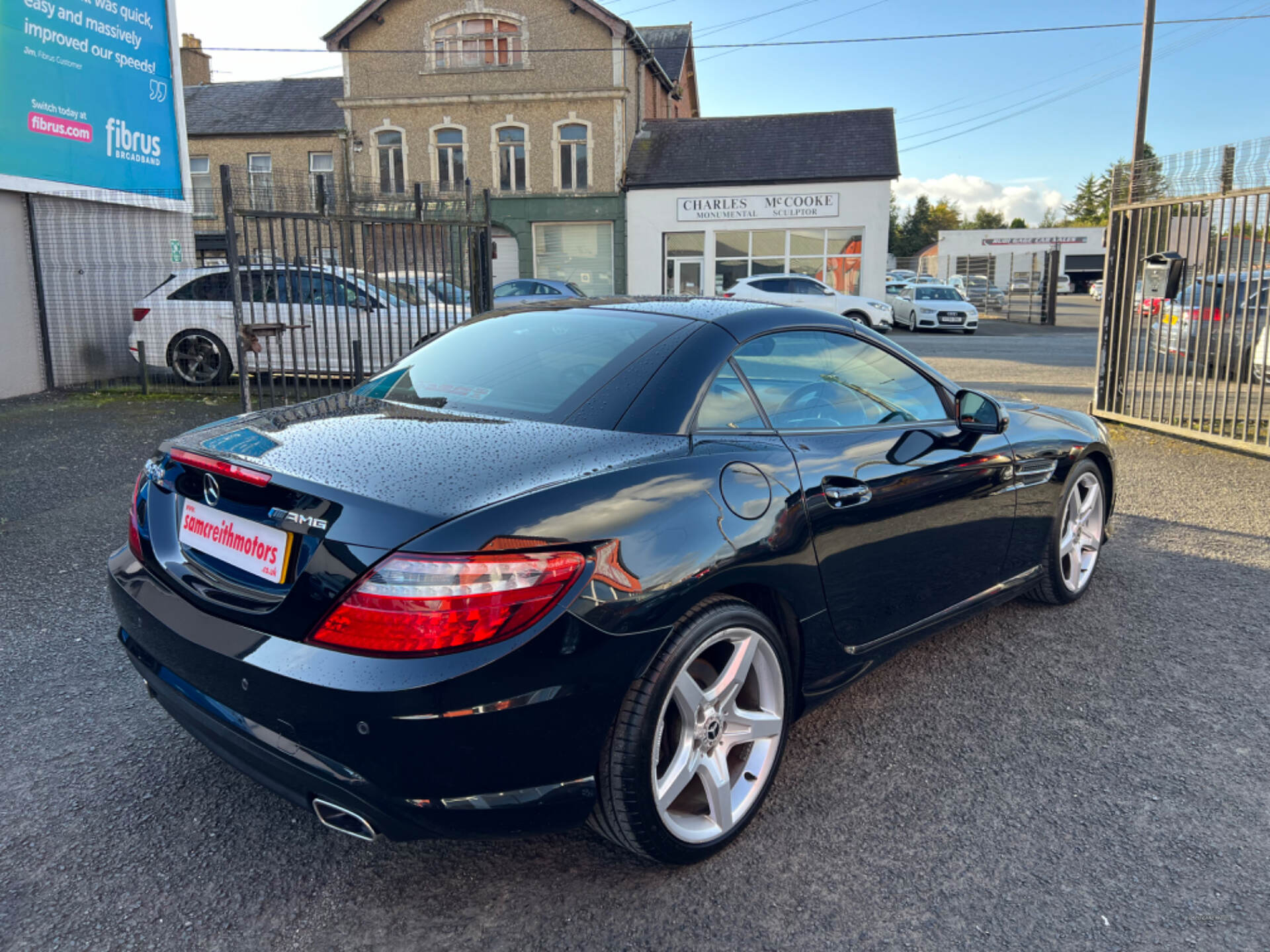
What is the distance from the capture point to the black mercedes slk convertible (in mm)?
1974

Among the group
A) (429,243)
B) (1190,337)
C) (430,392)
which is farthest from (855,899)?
(429,243)

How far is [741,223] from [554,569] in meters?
28.2

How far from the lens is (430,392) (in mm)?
2967

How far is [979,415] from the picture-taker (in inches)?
136

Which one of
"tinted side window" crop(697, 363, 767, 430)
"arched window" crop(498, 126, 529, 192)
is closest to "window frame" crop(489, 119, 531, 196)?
"arched window" crop(498, 126, 529, 192)

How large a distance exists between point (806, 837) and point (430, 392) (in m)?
1.78

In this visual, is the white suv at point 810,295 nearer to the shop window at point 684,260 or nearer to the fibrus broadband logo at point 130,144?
the shop window at point 684,260

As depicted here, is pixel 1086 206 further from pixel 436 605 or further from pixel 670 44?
pixel 436 605

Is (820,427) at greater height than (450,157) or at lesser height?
lesser

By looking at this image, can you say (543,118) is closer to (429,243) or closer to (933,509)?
(429,243)

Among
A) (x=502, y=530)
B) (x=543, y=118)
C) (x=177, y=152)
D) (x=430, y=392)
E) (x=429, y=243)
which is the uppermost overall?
(x=543, y=118)

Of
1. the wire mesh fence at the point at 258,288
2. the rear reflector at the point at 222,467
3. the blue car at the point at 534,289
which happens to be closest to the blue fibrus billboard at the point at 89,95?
the wire mesh fence at the point at 258,288

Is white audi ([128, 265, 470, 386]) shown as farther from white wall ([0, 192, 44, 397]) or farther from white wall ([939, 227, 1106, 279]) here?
white wall ([939, 227, 1106, 279])

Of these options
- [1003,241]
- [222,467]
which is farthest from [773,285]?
[1003,241]
